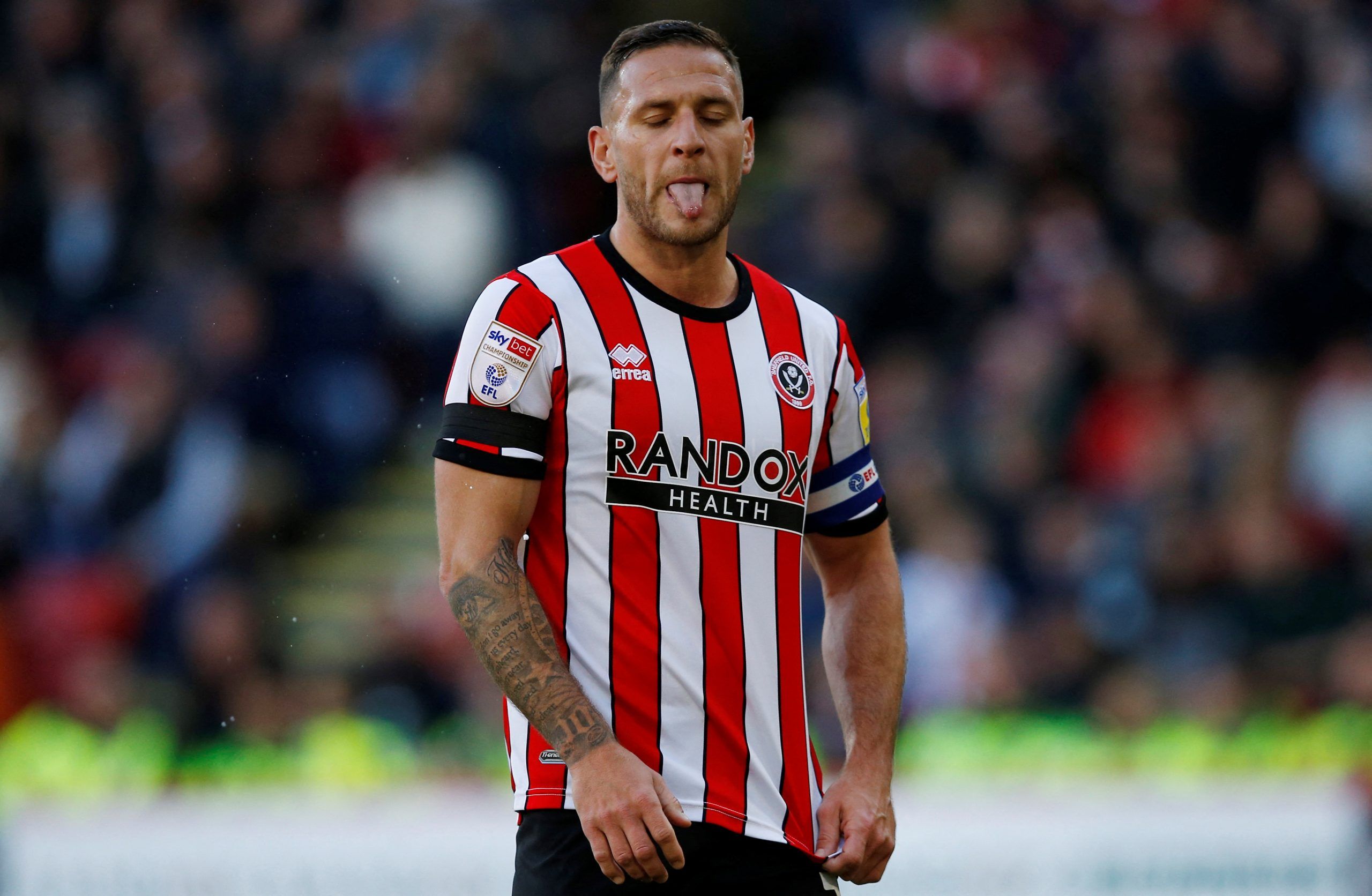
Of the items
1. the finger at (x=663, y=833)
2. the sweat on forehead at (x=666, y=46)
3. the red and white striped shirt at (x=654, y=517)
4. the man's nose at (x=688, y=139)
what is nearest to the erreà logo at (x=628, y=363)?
the red and white striped shirt at (x=654, y=517)

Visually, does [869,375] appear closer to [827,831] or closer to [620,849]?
[827,831]

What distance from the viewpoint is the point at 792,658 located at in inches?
119

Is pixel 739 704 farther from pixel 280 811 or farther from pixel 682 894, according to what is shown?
pixel 280 811

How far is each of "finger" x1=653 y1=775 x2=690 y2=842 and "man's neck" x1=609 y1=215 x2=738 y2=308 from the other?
88 centimetres

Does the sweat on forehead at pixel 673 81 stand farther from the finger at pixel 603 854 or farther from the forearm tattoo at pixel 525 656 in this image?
the finger at pixel 603 854

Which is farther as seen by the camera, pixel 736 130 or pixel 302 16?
pixel 302 16

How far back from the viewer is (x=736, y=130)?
3.03 metres

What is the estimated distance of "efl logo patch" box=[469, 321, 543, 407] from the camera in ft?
9.18

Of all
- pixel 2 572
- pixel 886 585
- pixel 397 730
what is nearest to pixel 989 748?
pixel 397 730

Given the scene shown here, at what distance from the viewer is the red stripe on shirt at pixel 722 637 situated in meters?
2.85

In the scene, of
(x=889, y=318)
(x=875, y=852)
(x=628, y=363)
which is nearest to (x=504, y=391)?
(x=628, y=363)

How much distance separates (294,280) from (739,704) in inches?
218

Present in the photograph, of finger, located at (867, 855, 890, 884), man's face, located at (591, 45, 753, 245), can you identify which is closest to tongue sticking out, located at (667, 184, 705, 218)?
man's face, located at (591, 45, 753, 245)

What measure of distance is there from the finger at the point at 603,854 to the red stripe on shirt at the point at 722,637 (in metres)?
0.23
